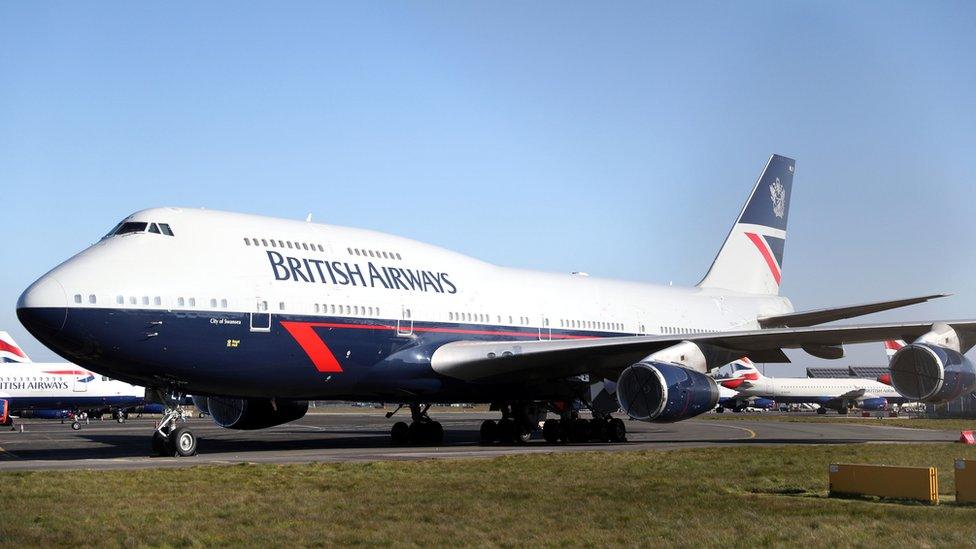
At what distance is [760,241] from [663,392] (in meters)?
17.0

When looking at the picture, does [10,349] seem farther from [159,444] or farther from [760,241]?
[159,444]

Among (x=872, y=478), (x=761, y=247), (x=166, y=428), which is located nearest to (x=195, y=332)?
(x=166, y=428)

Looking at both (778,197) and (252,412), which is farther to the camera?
(778,197)

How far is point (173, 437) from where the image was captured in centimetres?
2002

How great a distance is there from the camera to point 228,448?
2427cm

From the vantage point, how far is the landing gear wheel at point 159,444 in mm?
20094

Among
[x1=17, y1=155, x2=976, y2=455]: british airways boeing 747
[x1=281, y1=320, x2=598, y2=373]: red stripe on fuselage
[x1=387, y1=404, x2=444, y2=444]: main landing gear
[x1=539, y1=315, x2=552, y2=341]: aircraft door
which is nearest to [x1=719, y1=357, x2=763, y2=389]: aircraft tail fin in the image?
[x1=17, y1=155, x2=976, y2=455]: british airways boeing 747

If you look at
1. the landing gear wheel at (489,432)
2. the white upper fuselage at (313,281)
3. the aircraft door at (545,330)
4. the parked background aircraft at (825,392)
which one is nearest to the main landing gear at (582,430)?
→ the landing gear wheel at (489,432)

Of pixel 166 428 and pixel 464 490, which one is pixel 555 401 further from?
pixel 464 490

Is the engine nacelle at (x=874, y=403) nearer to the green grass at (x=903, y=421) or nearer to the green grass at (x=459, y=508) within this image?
the green grass at (x=903, y=421)

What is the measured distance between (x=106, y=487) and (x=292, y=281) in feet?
28.4

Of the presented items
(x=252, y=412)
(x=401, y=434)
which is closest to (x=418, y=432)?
(x=401, y=434)

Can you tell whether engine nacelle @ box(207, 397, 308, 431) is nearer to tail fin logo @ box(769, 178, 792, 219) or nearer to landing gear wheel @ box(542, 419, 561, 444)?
landing gear wheel @ box(542, 419, 561, 444)

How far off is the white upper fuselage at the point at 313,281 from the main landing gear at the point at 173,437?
2271 mm
